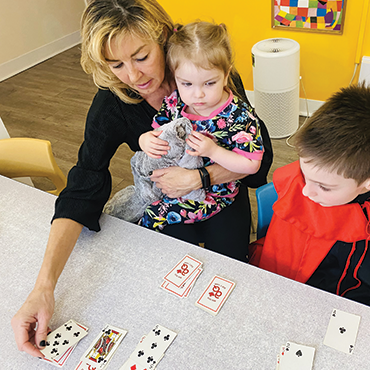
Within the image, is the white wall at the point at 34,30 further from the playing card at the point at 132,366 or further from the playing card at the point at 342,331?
the playing card at the point at 342,331

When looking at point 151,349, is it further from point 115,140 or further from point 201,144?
point 115,140

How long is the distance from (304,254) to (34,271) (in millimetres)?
901

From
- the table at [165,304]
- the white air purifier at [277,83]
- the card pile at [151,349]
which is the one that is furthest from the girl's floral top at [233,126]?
the white air purifier at [277,83]

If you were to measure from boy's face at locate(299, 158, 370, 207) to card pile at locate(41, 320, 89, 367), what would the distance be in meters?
0.75

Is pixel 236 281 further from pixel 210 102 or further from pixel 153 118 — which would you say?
pixel 153 118

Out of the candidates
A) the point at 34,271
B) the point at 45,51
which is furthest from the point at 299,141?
the point at 45,51

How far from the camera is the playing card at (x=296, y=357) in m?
0.84

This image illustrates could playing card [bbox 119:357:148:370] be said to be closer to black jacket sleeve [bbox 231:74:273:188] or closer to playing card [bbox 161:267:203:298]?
playing card [bbox 161:267:203:298]

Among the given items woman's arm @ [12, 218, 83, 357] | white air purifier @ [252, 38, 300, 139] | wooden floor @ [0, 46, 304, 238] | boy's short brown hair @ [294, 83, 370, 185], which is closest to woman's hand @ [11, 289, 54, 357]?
woman's arm @ [12, 218, 83, 357]

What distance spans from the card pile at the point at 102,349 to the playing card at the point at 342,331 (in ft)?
1.75

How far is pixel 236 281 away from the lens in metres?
1.04

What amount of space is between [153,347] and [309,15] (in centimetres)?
264

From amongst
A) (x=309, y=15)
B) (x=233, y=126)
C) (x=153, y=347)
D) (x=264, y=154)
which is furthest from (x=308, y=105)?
(x=153, y=347)

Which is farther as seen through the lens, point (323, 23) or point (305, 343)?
point (323, 23)
